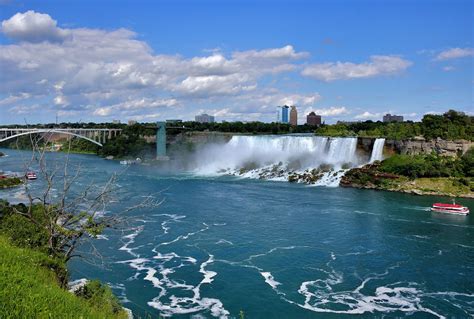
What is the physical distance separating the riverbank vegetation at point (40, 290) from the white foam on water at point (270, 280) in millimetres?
3816

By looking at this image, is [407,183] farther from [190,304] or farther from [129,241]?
[190,304]

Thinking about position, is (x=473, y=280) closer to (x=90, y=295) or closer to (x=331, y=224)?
(x=331, y=224)

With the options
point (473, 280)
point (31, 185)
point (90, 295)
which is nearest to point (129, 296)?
point (90, 295)

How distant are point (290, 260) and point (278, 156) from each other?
21840 millimetres

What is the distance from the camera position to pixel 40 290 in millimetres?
4156

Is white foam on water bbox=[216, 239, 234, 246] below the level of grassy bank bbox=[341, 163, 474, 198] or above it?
below

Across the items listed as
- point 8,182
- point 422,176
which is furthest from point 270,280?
point 8,182

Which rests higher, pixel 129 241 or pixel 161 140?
pixel 161 140

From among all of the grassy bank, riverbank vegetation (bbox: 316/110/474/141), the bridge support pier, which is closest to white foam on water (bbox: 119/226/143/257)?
the grassy bank

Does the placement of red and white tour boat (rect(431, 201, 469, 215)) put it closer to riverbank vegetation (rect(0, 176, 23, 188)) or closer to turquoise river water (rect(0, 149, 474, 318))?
turquoise river water (rect(0, 149, 474, 318))

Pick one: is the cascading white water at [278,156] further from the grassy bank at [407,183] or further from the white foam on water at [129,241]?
the white foam on water at [129,241]

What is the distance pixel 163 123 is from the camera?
4594 centimetres

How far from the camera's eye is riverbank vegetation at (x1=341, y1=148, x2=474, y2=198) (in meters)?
23.3

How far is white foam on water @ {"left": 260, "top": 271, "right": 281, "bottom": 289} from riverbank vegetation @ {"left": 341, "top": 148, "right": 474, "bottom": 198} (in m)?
15.0
